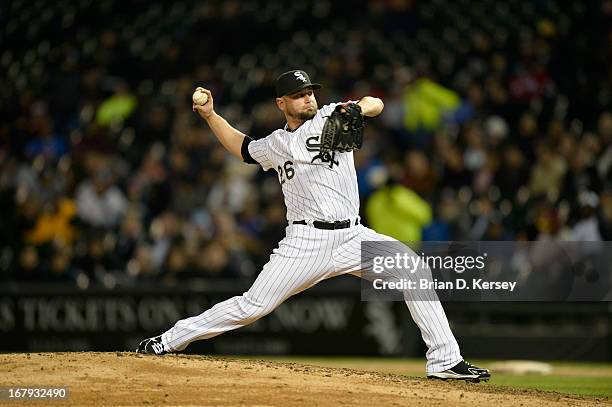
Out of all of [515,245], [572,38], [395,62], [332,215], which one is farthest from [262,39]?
[332,215]

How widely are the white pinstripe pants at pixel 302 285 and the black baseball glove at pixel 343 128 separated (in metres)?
0.55

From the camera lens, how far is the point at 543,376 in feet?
33.1

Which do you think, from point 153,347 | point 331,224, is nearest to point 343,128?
point 331,224

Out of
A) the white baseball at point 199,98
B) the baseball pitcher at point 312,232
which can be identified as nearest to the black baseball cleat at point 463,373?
the baseball pitcher at point 312,232

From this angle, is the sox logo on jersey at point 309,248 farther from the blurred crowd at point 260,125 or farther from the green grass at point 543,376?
the blurred crowd at point 260,125

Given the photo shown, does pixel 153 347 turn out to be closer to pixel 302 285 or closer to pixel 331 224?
pixel 302 285

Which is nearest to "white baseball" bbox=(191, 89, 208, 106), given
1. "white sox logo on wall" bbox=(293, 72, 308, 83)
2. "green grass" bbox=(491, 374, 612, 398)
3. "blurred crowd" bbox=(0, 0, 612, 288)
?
"white sox logo on wall" bbox=(293, 72, 308, 83)

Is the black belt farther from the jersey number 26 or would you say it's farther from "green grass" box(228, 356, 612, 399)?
"green grass" box(228, 356, 612, 399)

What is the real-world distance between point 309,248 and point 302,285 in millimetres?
235

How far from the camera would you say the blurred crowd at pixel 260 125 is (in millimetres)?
12336

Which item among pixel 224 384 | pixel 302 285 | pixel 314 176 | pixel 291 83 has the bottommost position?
pixel 224 384

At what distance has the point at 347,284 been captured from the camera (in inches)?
499

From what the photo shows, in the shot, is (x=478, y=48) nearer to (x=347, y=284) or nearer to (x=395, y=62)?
(x=395, y=62)

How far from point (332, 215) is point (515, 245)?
5.17m
